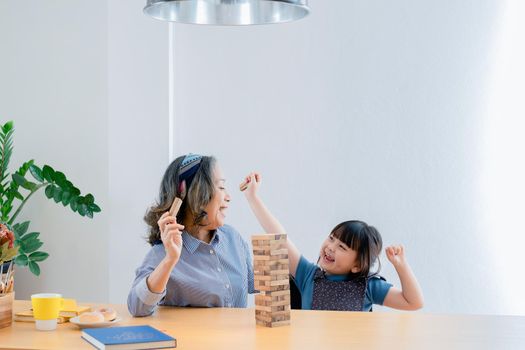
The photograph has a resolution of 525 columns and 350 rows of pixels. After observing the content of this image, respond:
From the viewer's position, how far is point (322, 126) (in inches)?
171

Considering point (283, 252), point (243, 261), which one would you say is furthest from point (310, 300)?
point (283, 252)

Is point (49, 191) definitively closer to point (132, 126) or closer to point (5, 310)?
point (132, 126)

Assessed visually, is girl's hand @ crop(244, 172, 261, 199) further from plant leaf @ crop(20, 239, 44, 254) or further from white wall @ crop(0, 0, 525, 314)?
plant leaf @ crop(20, 239, 44, 254)

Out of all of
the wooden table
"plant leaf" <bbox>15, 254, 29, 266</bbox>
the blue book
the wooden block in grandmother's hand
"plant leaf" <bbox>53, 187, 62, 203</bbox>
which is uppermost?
the wooden block in grandmother's hand

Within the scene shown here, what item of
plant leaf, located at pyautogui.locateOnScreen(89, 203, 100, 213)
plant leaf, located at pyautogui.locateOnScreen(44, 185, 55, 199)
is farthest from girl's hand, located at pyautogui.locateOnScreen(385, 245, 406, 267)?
plant leaf, located at pyautogui.locateOnScreen(44, 185, 55, 199)

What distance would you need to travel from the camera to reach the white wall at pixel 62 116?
15.2 feet

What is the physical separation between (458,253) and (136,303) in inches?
92.2

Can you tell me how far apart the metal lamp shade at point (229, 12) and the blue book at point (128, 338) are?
967 mm

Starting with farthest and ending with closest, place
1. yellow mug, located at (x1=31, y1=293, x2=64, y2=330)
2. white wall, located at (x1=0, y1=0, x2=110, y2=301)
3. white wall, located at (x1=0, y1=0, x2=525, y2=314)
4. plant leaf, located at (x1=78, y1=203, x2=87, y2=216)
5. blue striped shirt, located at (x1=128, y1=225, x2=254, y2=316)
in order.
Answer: white wall, located at (x1=0, y1=0, x2=110, y2=301) → plant leaf, located at (x1=78, y1=203, x2=87, y2=216) → white wall, located at (x1=0, y1=0, x2=525, y2=314) → blue striped shirt, located at (x1=128, y1=225, x2=254, y2=316) → yellow mug, located at (x1=31, y1=293, x2=64, y2=330)

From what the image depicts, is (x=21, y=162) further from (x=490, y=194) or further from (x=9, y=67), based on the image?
(x=490, y=194)

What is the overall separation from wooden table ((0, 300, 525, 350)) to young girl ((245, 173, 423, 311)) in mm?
535

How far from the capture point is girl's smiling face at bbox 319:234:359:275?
10.4 ft

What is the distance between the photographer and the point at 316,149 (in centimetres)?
435

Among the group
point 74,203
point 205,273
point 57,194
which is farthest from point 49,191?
point 205,273
